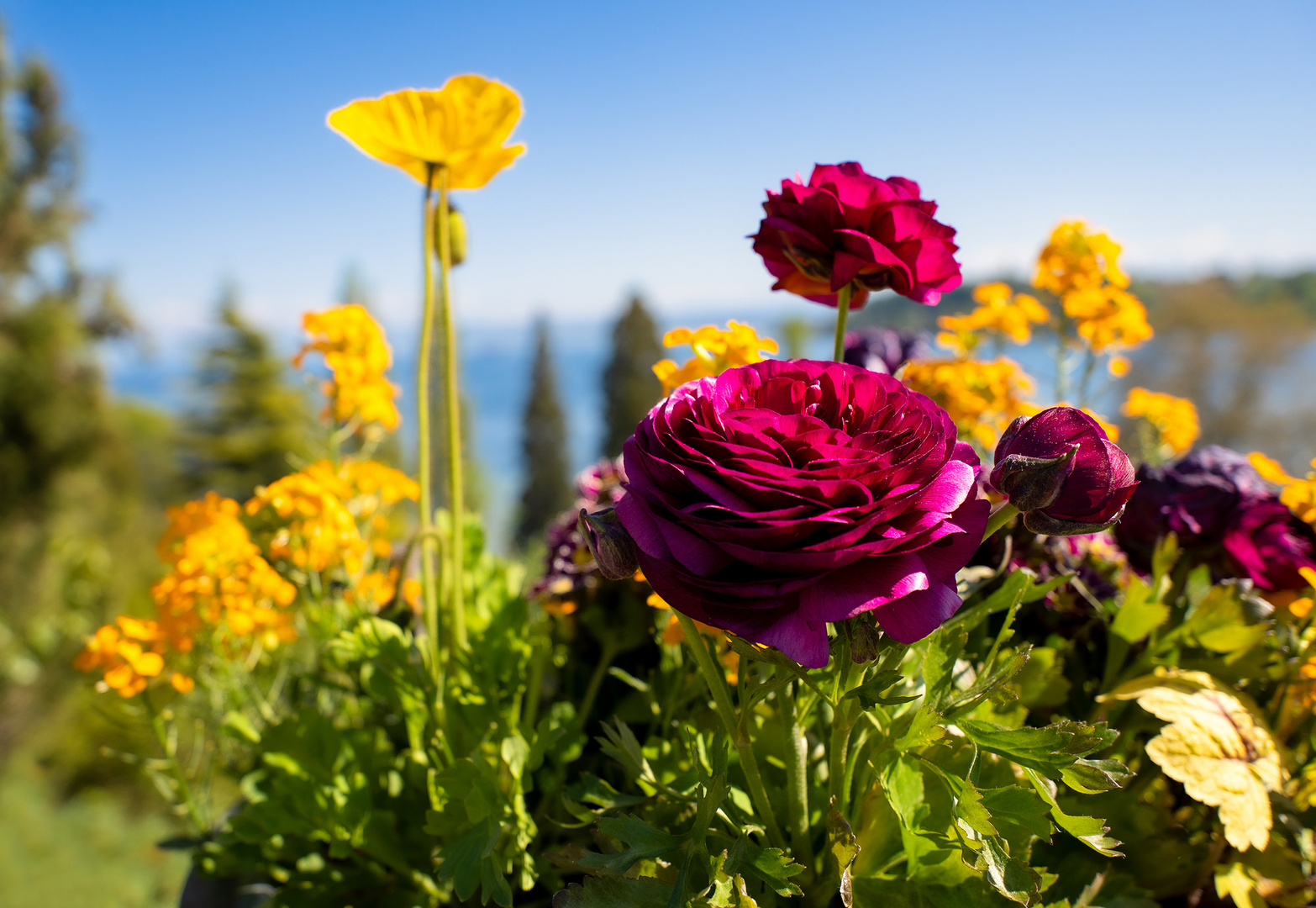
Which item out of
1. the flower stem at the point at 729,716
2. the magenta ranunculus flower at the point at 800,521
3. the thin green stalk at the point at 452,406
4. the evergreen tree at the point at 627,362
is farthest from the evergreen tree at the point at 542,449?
the magenta ranunculus flower at the point at 800,521

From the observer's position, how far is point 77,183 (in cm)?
1204

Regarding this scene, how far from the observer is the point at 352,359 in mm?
935

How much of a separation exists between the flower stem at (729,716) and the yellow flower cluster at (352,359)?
603 mm

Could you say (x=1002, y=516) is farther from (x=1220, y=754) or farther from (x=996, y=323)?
(x=996, y=323)

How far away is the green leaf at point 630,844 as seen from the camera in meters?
0.48

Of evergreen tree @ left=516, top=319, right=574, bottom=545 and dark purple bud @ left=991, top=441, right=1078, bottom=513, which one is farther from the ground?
dark purple bud @ left=991, top=441, right=1078, bottom=513

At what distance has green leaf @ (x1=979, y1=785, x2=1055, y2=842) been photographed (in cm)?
46

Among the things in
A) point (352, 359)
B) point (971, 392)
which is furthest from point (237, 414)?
point (971, 392)

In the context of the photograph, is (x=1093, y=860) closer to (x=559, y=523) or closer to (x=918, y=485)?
(x=918, y=485)

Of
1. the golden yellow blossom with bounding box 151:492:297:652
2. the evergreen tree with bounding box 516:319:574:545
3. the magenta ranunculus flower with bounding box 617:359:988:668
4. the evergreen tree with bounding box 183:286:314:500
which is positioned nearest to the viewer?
the magenta ranunculus flower with bounding box 617:359:988:668

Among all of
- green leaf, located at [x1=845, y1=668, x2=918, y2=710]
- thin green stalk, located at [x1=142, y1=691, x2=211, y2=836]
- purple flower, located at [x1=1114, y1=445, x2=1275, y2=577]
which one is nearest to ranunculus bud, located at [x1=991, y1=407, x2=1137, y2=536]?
green leaf, located at [x1=845, y1=668, x2=918, y2=710]

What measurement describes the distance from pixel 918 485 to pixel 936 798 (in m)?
0.30

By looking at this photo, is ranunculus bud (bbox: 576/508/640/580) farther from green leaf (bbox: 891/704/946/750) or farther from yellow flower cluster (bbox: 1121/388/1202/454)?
yellow flower cluster (bbox: 1121/388/1202/454)

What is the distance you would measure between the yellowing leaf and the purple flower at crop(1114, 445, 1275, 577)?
159mm
